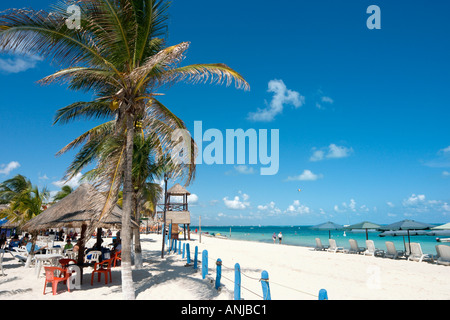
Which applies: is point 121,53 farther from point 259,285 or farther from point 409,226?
point 409,226

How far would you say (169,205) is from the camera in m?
34.6

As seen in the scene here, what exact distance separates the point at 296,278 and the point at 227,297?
174 inches

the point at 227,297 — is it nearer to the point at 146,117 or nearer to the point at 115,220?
the point at 115,220

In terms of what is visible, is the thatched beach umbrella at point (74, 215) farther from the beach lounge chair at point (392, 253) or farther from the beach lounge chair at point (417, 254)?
the beach lounge chair at point (392, 253)

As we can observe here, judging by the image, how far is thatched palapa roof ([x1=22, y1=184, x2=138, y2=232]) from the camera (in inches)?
291

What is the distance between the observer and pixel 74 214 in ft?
26.3

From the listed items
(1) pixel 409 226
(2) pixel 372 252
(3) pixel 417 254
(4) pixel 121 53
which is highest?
(4) pixel 121 53

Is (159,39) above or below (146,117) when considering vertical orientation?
above

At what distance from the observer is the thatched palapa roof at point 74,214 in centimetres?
740

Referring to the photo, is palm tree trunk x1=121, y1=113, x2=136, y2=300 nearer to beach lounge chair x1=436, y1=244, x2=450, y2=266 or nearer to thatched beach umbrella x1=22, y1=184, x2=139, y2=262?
thatched beach umbrella x1=22, y1=184, x2=139, y2=262

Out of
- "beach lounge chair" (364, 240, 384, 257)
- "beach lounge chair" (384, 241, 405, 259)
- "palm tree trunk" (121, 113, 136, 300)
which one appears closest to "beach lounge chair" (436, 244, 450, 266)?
"beach lounge chair" (384, 241, 405, 259)

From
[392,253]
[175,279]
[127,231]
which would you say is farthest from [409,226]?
[127,231]
